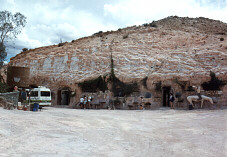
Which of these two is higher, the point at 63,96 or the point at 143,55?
the point at 143,55

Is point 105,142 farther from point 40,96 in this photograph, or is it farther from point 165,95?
point 165,95

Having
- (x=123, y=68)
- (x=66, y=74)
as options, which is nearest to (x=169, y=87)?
(x=123, y=68)

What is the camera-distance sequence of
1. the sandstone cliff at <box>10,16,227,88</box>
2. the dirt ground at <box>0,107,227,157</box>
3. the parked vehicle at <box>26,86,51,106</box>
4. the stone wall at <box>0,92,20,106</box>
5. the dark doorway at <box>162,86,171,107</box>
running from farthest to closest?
the sandstone cliff at <box>10,16,227,88</box>, the dark doorway at <box>162,86,171,107</box>, the parked vehicle at <box>26,86,51,106</box>, the stone wall at <box>0,92,20,106</box>, the dirt ground at <box>0,107,227,157</box>

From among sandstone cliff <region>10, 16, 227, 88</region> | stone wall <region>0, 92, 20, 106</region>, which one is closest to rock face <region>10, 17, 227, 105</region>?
sandstone cliff <region>10, 16, 227, 88</region>

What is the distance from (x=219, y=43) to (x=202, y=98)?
9794 mm

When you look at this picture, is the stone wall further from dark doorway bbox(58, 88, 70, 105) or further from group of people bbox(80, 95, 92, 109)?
dark doorway bbox(58, 88, 70, 105)

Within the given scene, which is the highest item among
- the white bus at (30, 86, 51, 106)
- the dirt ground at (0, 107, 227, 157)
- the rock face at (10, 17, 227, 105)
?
the rock face at (10, 17, 227, 105)

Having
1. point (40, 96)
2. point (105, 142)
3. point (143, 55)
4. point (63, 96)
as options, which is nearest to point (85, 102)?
point (40, 96)

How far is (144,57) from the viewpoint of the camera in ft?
87.7

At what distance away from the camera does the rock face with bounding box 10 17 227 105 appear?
2277cm

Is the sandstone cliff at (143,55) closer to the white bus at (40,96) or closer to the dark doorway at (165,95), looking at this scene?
the dark doorway at (165,95)

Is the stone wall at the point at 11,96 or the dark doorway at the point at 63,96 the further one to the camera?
the dark doorway at the point at 63,96

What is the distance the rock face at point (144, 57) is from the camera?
22766 mm

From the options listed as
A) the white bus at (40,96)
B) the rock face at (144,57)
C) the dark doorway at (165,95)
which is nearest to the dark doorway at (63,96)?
the rock face at (144,57)
